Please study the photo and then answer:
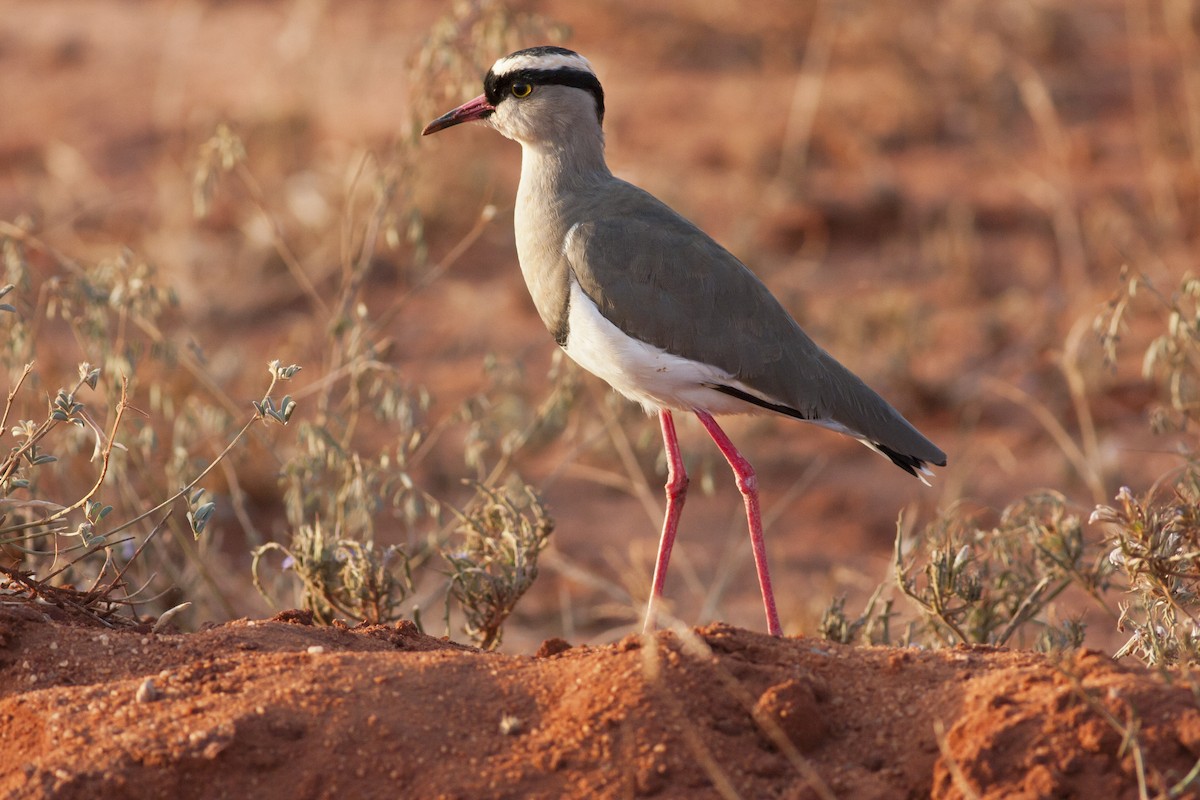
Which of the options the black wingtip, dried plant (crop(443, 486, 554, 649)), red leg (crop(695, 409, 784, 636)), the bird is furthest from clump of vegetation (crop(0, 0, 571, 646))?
the black wingtip

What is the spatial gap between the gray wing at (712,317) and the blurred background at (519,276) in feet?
1.86

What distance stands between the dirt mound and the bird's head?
6.63 feet

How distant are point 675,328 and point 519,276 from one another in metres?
5.26

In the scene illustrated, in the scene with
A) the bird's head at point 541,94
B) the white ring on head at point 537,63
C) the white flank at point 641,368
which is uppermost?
the white ring on head at point 537,63

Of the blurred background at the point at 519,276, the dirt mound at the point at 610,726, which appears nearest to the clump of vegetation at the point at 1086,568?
the blurred background at the point at 519,276

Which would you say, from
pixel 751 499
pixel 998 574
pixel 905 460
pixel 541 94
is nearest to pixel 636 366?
pixel 751 499

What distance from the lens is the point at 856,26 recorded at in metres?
10.5

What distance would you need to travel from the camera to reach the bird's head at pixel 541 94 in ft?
15.5

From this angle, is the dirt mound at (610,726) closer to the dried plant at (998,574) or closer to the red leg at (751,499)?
the dried plant at (998,574)

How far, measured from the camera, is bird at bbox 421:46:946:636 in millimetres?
4297

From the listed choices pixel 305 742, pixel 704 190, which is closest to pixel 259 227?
pixel 704 190

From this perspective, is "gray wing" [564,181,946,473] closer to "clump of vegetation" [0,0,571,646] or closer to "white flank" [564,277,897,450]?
"white flank" [564,277,897,450]

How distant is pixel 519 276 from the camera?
9.49 metres

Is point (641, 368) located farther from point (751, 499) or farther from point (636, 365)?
point (751, 499)
